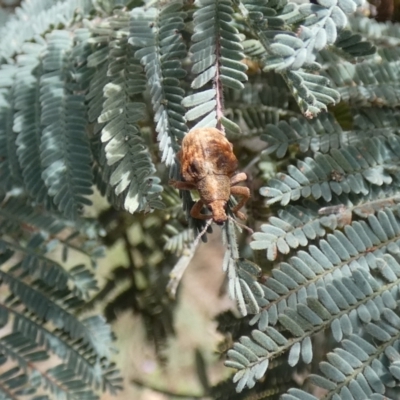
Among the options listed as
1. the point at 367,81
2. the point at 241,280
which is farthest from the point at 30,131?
the point at 367,81

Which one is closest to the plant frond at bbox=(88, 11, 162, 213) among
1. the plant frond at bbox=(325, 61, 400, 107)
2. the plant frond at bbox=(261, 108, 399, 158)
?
the plant frond at bbox=(261, 108, 399, 158)

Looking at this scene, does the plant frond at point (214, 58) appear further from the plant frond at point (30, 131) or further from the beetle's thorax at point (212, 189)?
the plant frond at point (30, 131)

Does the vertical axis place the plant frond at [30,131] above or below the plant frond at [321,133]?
above

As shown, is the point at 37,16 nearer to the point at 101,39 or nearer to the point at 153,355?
the point at 101,39

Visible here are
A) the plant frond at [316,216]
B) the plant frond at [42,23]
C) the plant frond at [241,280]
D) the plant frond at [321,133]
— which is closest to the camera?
the plant frond at [241,280]

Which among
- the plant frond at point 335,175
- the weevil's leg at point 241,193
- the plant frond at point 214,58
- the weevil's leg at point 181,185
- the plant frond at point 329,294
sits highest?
the plant frond at point 214,58

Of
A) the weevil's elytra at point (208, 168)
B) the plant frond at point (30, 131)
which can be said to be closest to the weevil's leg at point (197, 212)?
the weevil's elytra at point (208, 168)

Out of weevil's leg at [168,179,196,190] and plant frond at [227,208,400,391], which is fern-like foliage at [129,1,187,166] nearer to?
weevil's leg at [168,179,196,190]

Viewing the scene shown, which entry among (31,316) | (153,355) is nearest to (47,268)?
(31,316)
